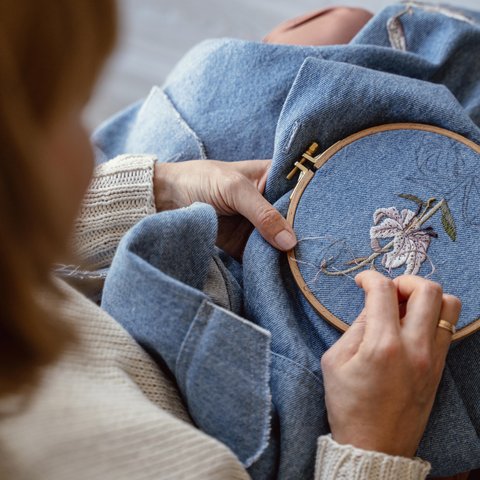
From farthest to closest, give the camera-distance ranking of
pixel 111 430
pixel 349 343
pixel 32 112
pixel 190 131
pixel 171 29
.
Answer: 1. pixel 171 29
2. pixel 190 131
3. pixel 349 343
4. pixel 111 430
5. pixel 32 112

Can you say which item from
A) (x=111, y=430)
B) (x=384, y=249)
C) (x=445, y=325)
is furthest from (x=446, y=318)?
(x=111, y=430)

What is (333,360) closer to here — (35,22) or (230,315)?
(230,315)

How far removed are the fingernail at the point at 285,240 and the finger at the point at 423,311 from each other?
148mm

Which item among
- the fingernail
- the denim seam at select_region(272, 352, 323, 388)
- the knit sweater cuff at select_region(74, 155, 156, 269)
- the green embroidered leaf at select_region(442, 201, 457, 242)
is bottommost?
the denim seam at select_region(272, 352, 323, 388)

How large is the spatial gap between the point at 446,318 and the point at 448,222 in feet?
0.40

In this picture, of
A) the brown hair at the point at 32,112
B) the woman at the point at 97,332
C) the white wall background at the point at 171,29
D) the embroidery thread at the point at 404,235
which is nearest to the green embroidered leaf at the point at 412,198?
the embroidery thread at the point at 404,235

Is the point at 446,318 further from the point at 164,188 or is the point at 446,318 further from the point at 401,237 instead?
the point at 164,188

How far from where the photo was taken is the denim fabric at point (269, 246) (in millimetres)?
686

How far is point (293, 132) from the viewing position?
0.81 metres

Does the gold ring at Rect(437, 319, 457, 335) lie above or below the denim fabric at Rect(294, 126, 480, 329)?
below

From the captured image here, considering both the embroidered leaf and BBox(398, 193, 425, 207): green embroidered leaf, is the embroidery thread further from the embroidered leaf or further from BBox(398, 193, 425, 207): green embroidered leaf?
the embroidered leaf

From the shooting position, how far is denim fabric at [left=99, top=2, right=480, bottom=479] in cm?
69

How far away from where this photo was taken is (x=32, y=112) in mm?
425

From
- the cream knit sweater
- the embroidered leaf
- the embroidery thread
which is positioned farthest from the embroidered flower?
the embroidered leaf
